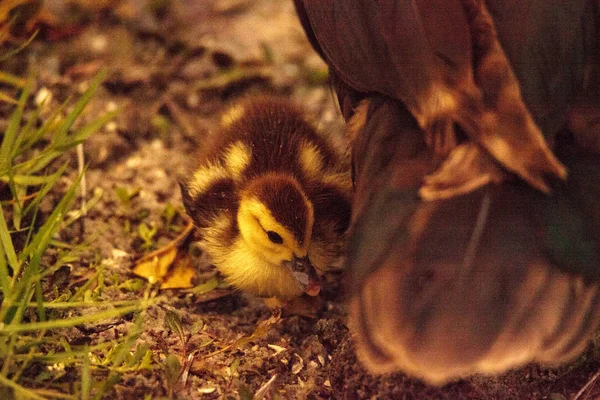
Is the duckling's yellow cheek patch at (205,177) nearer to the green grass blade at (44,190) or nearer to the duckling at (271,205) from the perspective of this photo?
the duckling at (271,205)

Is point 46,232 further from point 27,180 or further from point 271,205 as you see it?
point 271,205

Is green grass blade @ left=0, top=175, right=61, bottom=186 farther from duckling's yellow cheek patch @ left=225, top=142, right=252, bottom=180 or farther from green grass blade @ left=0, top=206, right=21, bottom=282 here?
duckling's yellow cheek patch @ left=225, top=142, right=252, bottom=180

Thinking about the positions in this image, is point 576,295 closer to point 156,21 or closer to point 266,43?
point 266,43

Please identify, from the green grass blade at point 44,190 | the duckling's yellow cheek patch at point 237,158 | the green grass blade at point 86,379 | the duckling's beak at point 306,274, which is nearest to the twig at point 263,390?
the duckling's beak at point 306,274

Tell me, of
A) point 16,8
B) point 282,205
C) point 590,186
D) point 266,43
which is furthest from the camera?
point 266,43

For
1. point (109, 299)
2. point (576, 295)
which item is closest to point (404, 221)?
point (576, 295)

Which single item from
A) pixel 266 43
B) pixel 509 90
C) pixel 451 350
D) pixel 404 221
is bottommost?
pixel 266 43

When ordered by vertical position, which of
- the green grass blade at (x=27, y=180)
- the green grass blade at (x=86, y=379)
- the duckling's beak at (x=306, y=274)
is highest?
the green grass blade at (x=27, y=180)
